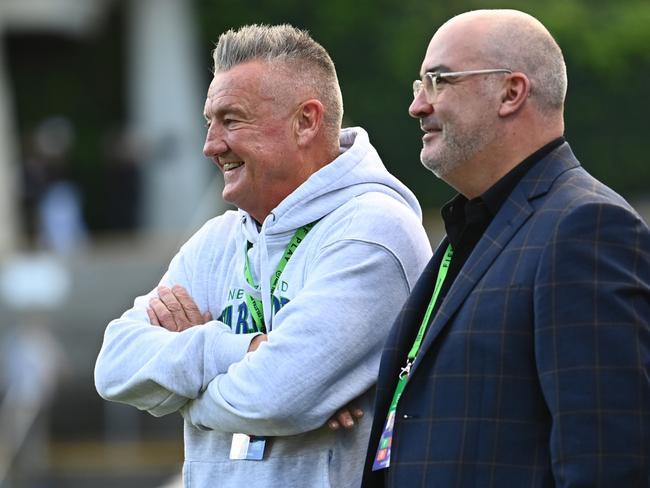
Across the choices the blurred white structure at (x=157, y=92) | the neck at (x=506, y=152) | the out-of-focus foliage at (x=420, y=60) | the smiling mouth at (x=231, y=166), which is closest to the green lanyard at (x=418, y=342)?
the neck at (x=506, y=152)

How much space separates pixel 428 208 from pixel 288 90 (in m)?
24.2

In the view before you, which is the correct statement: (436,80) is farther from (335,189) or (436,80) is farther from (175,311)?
(175,311)

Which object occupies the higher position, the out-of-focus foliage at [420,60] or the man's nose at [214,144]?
the man's nose at [214,144]

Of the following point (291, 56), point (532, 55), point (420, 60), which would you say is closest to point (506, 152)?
point (532, 55)

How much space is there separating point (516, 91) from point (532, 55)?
A: 113mm

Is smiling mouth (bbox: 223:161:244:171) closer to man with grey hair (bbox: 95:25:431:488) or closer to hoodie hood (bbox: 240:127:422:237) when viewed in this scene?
man with grey hair (bbox: 95:25:431:488)

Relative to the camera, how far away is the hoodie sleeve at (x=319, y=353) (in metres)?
4.30

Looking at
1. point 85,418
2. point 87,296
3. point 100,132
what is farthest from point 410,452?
point 100,132

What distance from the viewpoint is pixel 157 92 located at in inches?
1230

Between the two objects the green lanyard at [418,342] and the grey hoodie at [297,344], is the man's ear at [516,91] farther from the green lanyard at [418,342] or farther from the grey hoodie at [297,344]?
the grey hoodie at [297,344]

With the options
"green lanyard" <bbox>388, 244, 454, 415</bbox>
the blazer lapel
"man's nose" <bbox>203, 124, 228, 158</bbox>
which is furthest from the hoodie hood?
→ the blazer lapel

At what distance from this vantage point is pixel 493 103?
3998 millimetres

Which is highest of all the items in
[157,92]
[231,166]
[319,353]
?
[231,166]

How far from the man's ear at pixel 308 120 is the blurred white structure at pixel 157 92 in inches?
949
